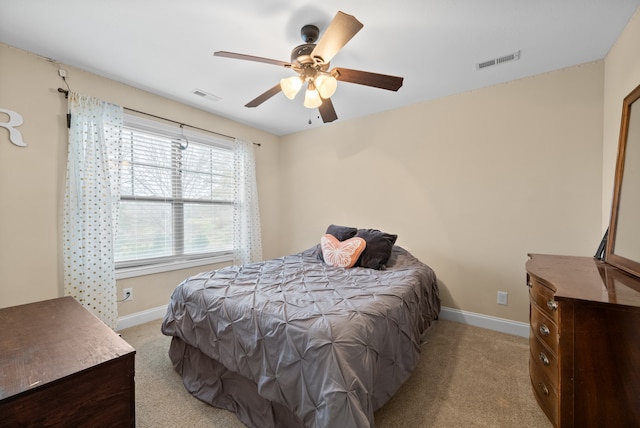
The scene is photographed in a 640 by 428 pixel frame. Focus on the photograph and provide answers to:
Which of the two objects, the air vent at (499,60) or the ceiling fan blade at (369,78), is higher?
the air vent at (499,60)

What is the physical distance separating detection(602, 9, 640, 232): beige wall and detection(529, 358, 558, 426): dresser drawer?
54.2 inches

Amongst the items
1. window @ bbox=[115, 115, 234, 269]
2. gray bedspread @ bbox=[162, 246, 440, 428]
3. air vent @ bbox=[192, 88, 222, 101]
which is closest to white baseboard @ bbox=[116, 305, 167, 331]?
window @ bbox=[115, 115, 234, 269]

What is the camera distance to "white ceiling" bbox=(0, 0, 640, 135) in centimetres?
163

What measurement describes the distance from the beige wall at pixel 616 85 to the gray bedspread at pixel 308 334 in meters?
1.63

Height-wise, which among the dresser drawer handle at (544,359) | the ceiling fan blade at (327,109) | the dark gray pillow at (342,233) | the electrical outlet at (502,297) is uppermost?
the ceiling fan blade at (327,109)

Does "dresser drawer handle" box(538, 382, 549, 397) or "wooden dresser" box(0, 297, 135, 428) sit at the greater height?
"wooden dresser" box(0, 297, 135, 428)

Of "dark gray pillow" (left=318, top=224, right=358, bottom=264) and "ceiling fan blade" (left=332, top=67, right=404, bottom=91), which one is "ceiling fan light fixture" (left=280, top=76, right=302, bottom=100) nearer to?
"ceiling fan blade" (left=332, top=67, right=404, bottom=91)

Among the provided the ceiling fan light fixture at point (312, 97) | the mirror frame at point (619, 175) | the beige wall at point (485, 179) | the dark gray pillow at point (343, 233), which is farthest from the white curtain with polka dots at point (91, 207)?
the mirror frame at point (619, 175)

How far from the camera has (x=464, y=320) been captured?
2.71 m

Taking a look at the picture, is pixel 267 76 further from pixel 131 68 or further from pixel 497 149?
pixel 497 149

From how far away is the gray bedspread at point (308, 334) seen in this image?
1118 millimetres

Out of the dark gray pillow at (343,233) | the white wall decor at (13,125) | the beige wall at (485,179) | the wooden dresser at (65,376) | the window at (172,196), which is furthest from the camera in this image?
the dark gray pillow at (343,233)

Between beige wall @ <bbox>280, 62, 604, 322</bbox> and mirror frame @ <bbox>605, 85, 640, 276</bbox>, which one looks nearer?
mirror frame @ <bbox>605, 85, 640, 276</bbox>

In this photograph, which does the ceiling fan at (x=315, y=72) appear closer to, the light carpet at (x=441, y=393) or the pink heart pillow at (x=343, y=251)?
the pink heart pillow at (x=343, y=251)
